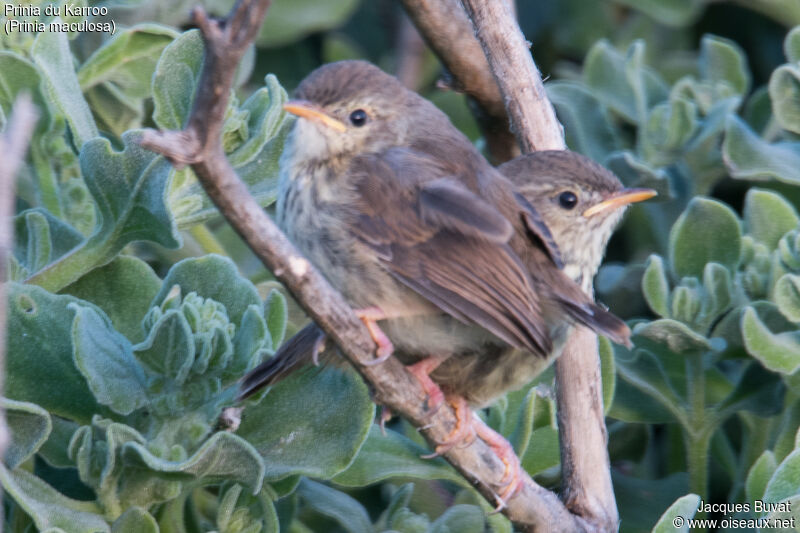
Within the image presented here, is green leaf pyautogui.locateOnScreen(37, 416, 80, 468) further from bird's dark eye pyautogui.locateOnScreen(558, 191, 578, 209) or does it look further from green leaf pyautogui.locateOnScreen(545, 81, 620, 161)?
green leaf pyautogui.locateOnScreen(545, 81, 620, 161)

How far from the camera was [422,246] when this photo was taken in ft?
7.63

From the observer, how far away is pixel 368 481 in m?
2.52

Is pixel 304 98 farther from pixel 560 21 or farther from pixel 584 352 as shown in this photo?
pixel 560 21

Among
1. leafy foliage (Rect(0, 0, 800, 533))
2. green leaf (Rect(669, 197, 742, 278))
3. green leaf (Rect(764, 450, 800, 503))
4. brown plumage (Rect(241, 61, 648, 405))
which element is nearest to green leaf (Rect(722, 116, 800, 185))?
leafy foliage (Rect(0, 0, 800, 533))

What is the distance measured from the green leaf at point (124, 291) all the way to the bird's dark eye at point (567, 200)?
1046 mm

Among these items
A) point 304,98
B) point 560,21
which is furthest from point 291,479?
point 560,21

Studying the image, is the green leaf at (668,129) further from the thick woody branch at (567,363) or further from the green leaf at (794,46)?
the thick woody branch at (567,363)

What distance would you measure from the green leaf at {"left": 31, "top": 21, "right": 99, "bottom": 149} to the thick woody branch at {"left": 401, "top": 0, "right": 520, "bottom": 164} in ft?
3.11

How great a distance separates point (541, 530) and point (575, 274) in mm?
726

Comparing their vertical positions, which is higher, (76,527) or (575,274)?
(76,527)

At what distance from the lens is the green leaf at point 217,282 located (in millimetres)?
2533

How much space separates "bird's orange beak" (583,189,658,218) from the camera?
295 cm

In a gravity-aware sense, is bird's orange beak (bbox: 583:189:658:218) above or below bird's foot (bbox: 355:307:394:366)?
below

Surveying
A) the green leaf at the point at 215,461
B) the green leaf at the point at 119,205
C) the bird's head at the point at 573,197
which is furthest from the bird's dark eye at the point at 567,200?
the green leaf at the point at 215,461
